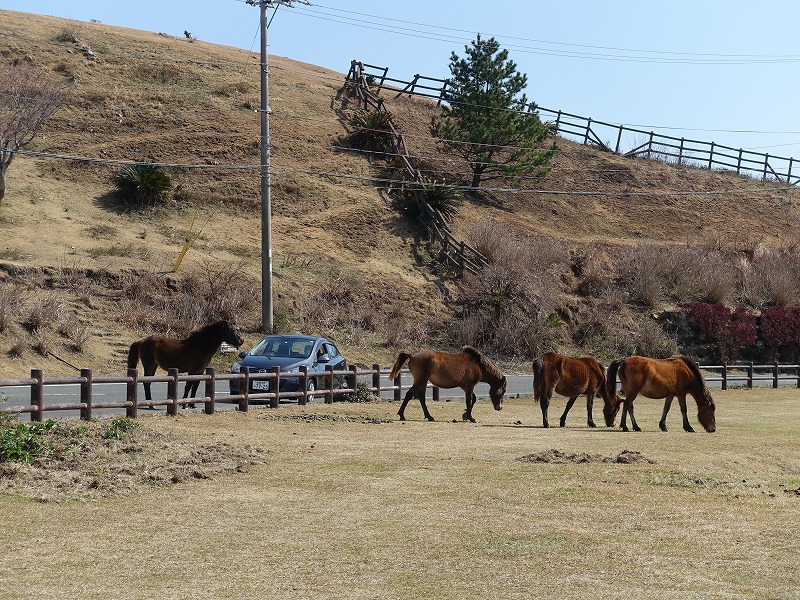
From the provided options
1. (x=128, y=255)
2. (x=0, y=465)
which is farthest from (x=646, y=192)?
(x=0, y=465)

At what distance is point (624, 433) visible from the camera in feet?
72.1

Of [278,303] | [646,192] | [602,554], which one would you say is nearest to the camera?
[602,554]

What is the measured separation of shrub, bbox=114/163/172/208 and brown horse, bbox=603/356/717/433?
34281 mm

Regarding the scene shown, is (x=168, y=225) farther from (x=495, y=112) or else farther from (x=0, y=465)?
(x=0, y=465)

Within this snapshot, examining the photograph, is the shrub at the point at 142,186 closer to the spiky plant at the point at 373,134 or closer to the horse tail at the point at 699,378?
the spiky plant at the point at 373,134

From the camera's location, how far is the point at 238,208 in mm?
55531

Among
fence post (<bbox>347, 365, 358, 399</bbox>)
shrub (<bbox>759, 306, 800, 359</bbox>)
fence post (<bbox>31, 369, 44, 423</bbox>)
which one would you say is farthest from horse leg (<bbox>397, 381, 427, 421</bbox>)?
shrub (<bbox>759, 306, 800, 359</bbox>)

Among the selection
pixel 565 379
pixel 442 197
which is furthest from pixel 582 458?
pixel 442 197

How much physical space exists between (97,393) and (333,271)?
77.1 feet

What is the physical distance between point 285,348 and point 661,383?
931cm

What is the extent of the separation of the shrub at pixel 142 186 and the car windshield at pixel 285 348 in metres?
27.1

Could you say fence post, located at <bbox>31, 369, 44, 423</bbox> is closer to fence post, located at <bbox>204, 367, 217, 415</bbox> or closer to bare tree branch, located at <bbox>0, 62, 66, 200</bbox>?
fence post, located at <bbox>204, 367, 217, 415</bbox>

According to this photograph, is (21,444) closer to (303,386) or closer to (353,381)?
(303,386)

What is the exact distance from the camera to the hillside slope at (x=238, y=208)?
42250 mm
